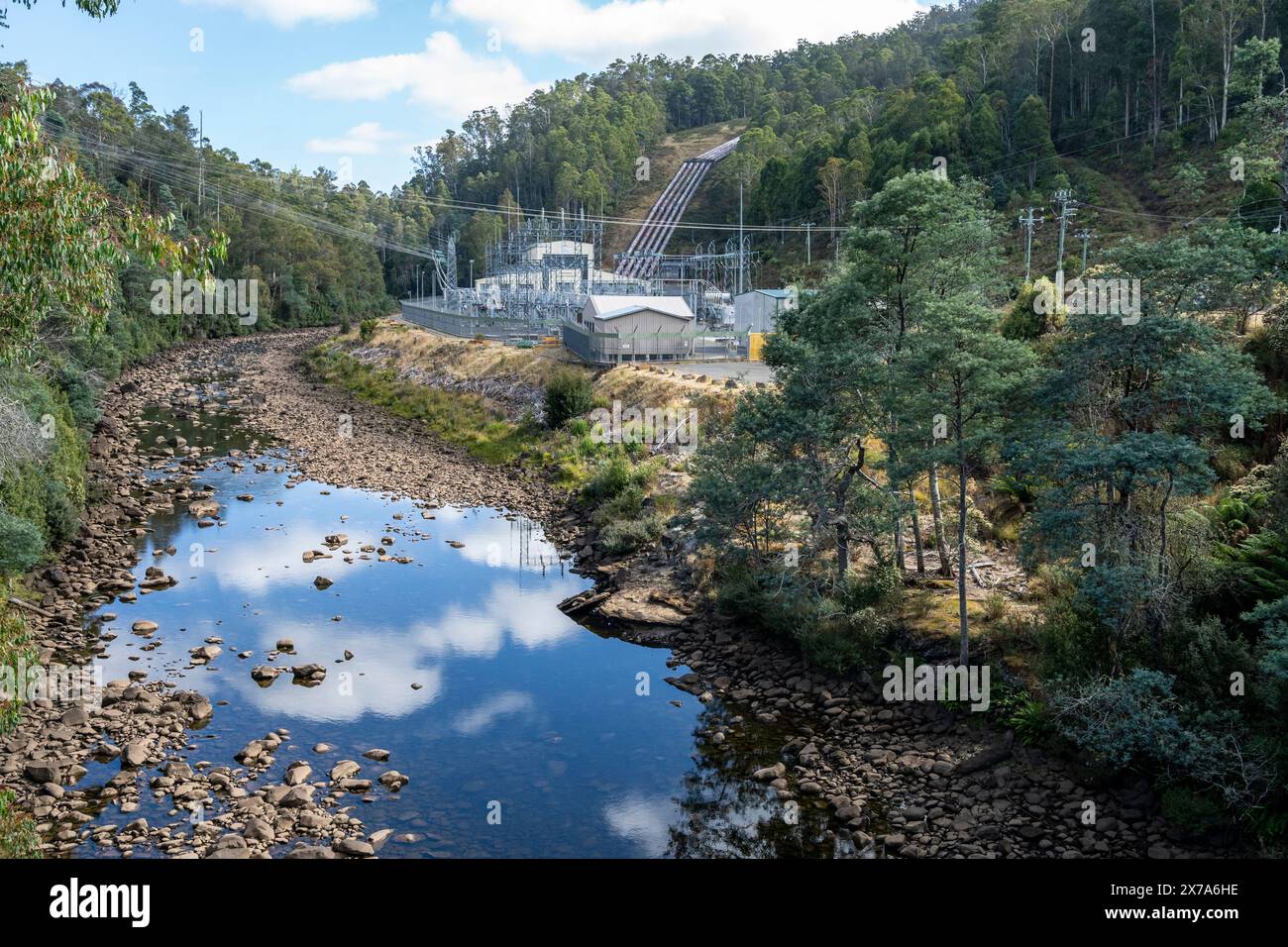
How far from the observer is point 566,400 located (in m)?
39.1

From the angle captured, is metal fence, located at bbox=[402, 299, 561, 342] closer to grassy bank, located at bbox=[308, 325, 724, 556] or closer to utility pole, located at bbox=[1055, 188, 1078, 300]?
grassy bank, located at bbox=[308, 325, 724, 556]

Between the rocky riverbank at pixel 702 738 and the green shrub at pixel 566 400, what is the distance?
517 inches

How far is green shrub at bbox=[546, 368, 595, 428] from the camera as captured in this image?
3912 cm

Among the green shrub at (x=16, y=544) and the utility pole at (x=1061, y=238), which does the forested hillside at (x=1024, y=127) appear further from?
the green shrub at (x=16, y=544)

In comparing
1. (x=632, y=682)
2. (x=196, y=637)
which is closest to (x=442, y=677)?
(x=632, y=682)

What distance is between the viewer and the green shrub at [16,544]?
20.1 m

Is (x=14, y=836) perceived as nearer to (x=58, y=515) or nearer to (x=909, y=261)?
(x=58, y=515)

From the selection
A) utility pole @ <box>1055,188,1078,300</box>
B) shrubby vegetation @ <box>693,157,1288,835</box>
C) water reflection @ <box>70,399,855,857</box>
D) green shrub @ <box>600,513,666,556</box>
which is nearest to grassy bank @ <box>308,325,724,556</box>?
green shrub @ <box>600,513,666,556</box>

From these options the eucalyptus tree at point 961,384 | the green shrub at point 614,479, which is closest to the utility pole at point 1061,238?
the green shrub at point 614,479

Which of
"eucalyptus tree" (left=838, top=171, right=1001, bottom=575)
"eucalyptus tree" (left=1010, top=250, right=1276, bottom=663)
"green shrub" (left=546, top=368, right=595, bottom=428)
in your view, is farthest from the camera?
"green shrub" (left=546, top=368, right=595, bottom=428)

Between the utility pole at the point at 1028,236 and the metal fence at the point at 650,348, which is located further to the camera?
the metal fence at the point at 650,348

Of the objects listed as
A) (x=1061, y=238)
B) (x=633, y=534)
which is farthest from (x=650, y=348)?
(x=633, y=534)

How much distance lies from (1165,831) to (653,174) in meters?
129

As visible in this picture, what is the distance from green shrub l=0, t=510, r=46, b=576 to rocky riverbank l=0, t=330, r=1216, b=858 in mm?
1468
